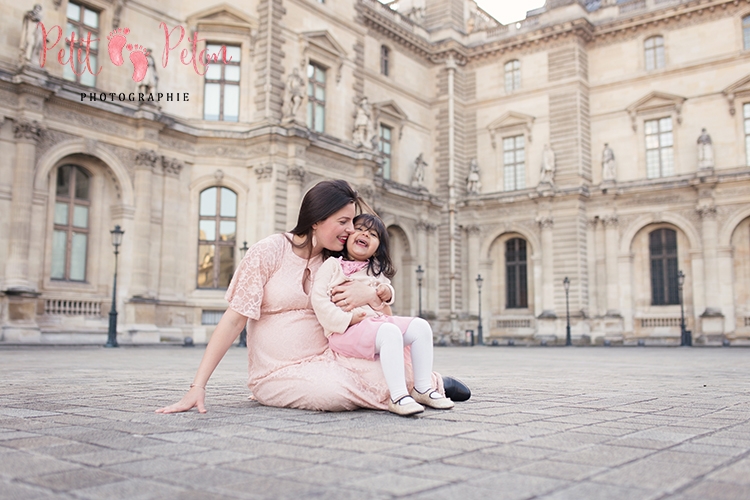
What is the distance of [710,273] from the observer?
3119cm

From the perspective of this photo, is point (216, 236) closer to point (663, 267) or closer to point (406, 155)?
point (406, 155)

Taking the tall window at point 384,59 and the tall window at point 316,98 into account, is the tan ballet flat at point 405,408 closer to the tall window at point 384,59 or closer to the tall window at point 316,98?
the tall window at point 316,98

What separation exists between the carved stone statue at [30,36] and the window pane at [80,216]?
4.61 meters

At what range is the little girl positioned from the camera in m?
4.81

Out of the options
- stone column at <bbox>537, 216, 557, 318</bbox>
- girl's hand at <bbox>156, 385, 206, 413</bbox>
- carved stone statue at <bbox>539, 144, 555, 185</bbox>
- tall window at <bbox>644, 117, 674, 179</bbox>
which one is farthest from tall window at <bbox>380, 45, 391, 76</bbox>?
girl's hand at <bbox>156, 385, 206, 413</bbox>

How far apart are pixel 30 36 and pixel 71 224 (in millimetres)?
5575

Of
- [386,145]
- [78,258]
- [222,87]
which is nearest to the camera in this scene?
[78,258]

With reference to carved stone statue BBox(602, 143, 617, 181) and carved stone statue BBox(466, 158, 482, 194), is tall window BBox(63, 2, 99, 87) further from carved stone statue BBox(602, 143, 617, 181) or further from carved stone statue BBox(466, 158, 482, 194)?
carved stone statue BBox(602, 143, 617, 181)

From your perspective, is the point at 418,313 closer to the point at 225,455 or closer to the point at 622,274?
the point at 622,274

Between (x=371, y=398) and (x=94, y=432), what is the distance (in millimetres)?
1859

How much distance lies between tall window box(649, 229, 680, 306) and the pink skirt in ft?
101

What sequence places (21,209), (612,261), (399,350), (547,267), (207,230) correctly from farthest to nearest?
(547,267)
(612,261)
(207,230)
(21,209)
(399,350)

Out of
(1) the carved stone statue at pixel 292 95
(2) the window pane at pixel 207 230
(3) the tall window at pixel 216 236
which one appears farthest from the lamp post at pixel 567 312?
(2) the window pane at pixel 207 230

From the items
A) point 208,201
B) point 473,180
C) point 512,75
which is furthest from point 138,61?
point 512,75
